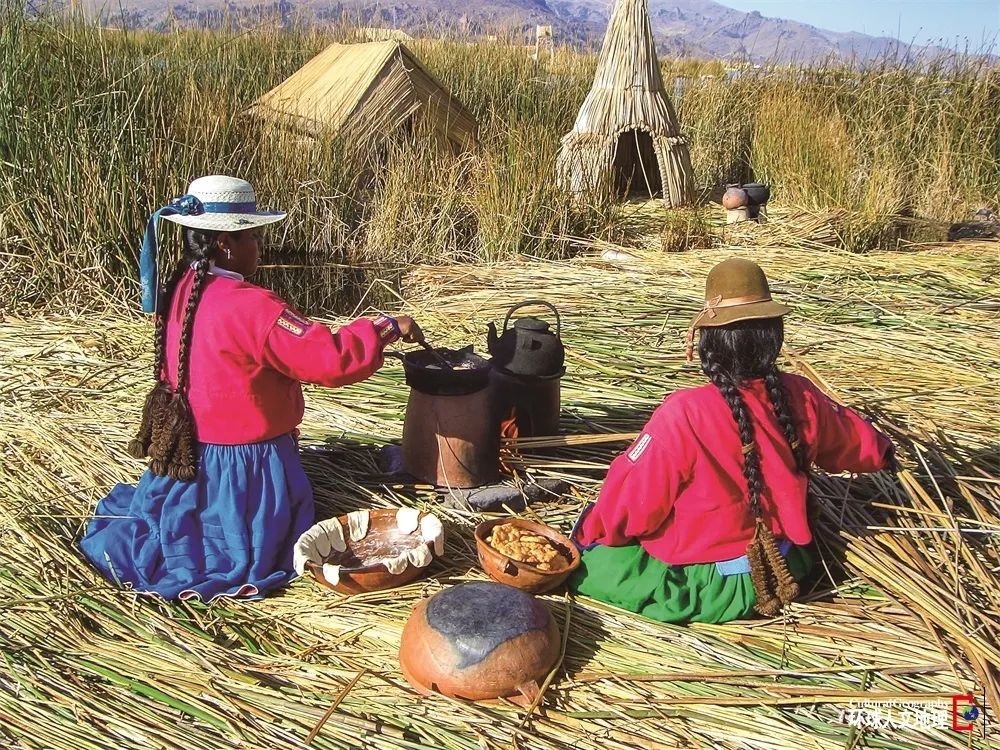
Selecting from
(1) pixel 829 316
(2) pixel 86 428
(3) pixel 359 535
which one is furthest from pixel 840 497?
(2) pixel 86 428

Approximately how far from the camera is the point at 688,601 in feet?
8.07

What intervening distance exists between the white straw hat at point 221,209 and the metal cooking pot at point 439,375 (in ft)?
2.18

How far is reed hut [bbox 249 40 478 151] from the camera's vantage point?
6.61 m

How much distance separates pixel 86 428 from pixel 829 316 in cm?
378

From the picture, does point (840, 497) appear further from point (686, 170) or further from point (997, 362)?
point (686, 170)

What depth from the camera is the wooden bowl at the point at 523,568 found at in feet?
8.35

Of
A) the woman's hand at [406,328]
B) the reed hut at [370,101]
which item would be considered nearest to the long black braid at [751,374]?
the woman's hand at [406,328]

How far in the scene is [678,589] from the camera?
2.45 metres

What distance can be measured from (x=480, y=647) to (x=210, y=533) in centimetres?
97

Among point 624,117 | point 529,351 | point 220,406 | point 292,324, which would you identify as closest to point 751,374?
point 529,351

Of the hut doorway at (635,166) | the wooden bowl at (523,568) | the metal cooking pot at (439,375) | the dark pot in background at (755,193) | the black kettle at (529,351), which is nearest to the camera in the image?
the wooden bowl at (523,568)

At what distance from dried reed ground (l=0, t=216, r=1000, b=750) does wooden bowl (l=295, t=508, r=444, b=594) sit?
63 millimetres

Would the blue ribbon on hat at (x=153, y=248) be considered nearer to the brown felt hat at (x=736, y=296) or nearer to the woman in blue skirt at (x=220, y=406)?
the woman in blue skirt at (x=220, y=406)

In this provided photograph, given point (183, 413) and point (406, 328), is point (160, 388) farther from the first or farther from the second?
point (406, 328)
